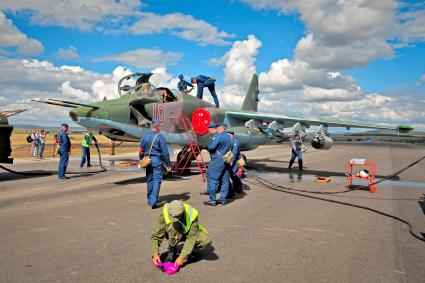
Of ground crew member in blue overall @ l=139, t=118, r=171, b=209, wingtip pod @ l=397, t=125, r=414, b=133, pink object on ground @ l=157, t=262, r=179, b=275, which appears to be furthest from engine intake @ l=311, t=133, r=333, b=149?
pink object on ground @ l=157, t=262, r=179, b=275

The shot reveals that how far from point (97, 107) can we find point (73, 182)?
265 centimetres

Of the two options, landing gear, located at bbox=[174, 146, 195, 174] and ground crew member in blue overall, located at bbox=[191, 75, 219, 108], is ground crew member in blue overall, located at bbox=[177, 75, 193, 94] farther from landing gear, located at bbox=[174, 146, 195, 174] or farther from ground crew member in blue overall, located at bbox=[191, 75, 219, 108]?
landing gear, located at bbox=[174, 146, 195, 174]

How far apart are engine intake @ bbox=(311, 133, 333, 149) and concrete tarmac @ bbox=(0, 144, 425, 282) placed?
4326 mm

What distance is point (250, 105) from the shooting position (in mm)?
21344

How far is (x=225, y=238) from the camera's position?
202 inches

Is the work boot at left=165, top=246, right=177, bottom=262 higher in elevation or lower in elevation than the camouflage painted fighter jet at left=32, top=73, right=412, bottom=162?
lower

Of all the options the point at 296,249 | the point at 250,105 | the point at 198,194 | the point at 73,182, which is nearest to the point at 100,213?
the point at 198,194

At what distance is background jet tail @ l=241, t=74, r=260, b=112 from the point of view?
830 inches

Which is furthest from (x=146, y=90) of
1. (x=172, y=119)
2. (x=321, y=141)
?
(x=321, y=141)

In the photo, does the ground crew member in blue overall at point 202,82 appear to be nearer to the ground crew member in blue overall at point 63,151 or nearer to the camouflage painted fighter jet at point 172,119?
the camouflage painted fighter jet at point 172,119

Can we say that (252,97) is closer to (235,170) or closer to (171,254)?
(235,170)

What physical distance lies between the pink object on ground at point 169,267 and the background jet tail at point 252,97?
57.9ft

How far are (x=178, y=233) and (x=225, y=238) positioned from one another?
4.68 ft

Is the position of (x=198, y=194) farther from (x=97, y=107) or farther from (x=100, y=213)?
(x=97, y=107)
